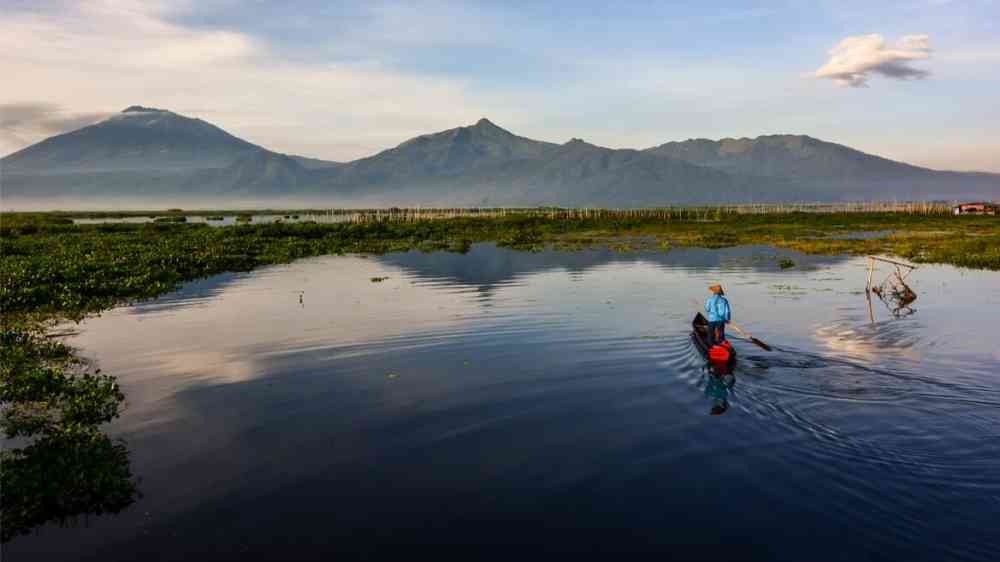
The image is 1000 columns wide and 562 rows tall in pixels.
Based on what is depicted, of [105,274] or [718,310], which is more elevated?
[718,310]

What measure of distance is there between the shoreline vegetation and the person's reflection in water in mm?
12795

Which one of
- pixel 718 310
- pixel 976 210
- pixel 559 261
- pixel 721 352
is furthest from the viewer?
pixel 976 210

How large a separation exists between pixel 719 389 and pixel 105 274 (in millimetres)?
34152

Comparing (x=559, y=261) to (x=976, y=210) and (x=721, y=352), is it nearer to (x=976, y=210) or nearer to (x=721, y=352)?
(x=721, y=352)

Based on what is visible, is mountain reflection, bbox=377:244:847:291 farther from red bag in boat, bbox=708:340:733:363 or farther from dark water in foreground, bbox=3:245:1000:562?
red bag in boat, bbox=708:340:733:363

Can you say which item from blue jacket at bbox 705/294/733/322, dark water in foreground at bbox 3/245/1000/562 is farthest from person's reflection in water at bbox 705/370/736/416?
blue jacket at bbox 705/294/733/322

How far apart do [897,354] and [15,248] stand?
194 feet

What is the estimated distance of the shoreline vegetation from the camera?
11133mm

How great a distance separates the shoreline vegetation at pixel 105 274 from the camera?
1113cm

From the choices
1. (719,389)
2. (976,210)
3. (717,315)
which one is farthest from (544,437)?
(976,210)

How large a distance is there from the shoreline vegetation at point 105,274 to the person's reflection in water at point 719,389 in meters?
12.8

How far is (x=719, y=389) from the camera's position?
17219mm

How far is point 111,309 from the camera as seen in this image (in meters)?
28.9

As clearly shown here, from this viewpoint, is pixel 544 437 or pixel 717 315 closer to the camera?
pixel 544 437
